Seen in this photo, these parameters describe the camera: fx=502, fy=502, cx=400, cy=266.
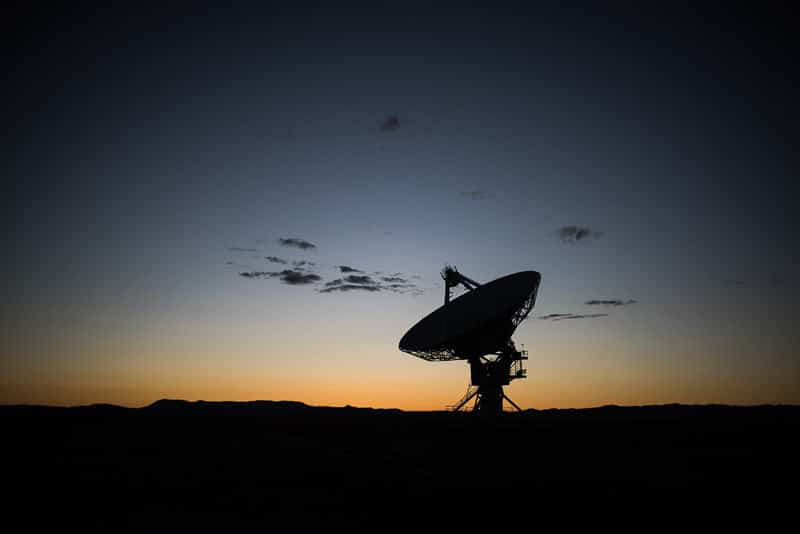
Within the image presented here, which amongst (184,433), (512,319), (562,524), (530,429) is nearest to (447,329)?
(512,319)

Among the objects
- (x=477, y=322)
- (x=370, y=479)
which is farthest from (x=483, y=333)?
(x=370, y=479)

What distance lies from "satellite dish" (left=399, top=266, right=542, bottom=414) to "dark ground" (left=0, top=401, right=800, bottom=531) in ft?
26.6

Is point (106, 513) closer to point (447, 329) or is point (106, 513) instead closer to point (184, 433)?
point (184, 433)

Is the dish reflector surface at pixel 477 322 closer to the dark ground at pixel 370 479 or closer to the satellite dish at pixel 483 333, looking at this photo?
the satellite dish at pixel 483 333

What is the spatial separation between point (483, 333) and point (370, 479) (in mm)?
21947

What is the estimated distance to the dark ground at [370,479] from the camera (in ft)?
54.1

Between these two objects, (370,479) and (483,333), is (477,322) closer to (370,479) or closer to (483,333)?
(483,333)

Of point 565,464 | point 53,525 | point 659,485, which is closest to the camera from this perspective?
point 53,525

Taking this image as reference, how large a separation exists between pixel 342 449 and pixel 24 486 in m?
15.6

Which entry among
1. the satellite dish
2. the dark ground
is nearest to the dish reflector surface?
the satellite dish

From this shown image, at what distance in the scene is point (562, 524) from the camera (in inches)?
607

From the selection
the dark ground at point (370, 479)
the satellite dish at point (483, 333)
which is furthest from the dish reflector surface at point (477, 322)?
the dark ground at point (370, 479)

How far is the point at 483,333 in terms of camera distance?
4144cm

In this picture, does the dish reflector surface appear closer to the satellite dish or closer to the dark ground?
the satellite dish
